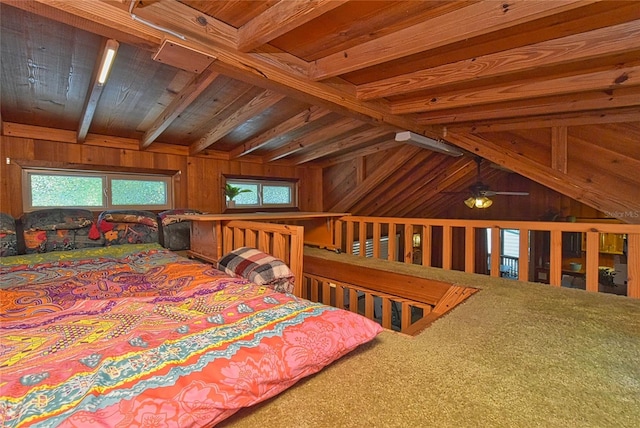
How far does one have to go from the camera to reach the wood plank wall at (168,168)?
270 centimetres

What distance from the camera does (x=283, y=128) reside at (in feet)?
10.3

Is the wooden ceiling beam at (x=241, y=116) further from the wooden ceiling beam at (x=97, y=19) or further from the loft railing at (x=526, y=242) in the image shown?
the loft railing at (x=526, y=242)

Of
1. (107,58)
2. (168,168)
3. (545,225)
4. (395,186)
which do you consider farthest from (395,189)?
(107,58)

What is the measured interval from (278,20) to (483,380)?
5.58ft

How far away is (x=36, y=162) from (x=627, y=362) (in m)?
4.47

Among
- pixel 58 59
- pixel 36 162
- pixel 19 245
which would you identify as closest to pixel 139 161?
pixel 36 162

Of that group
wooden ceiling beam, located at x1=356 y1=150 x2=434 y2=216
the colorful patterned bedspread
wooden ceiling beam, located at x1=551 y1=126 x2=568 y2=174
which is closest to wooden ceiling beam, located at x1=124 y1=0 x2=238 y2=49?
the colorful patterned bedspread

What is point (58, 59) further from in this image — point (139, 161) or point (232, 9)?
point (139, 161)

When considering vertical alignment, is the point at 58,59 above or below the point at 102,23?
above

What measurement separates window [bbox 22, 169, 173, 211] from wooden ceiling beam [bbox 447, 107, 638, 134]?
361 cm

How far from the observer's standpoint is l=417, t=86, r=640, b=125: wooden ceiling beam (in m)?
1.98

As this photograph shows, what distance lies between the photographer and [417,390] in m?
0.89

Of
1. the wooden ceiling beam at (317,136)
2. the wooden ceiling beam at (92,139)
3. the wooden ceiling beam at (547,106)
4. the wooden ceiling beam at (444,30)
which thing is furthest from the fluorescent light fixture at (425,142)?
the wooden ceiling beam at (92,139)

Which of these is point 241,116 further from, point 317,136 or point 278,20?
point 278,20
